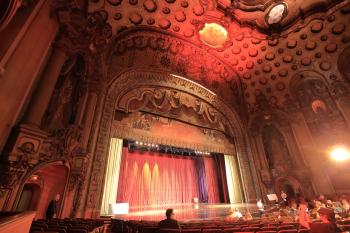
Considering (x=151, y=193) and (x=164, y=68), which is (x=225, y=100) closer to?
(x=164, y=68)

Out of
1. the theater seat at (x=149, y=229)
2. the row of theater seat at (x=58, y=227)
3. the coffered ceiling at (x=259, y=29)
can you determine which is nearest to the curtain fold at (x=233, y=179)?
the coffered ceiling at (x=259, y=29)

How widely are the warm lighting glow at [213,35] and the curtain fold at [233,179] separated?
802cm

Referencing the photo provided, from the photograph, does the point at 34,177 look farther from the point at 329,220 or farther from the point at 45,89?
the point at 329,220

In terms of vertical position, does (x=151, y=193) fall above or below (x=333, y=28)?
below

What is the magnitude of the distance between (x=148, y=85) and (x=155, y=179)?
6435mm

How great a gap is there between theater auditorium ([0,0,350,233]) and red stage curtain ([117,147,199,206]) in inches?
3.0

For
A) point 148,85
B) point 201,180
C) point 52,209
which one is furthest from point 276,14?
point 52,209

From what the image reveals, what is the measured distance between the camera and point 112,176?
841cm

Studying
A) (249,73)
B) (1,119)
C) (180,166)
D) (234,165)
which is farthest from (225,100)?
(1,119)

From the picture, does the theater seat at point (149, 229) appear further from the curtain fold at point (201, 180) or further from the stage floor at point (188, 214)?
the curtain fold at point (201, 180)

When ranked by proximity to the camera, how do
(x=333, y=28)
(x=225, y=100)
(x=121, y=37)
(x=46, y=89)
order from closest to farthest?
1. (x=46, y=89)
2. (x=121, y=37)
3. (x=333, y=28)
4. (x=225, y=100)

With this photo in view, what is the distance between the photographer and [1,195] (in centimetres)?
405

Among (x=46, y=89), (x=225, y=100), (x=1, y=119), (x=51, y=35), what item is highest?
(x=225, y=100)

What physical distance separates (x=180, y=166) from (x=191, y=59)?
8072 millimetres
